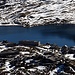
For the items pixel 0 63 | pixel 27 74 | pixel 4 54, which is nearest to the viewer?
pixel 27 74

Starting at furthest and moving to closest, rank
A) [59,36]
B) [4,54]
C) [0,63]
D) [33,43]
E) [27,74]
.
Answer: [59,36] < [33,43] < [4,54] < [0,63] < [27,74]

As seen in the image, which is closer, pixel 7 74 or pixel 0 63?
pixel 7 74

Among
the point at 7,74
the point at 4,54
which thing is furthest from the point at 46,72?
the point at 4,54

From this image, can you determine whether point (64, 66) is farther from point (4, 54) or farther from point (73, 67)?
point (4, 54)

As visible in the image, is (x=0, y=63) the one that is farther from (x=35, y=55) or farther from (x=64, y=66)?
(x=64, y=66)

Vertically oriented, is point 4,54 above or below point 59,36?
above

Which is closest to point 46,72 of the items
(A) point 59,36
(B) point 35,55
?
(B) point 35,55
